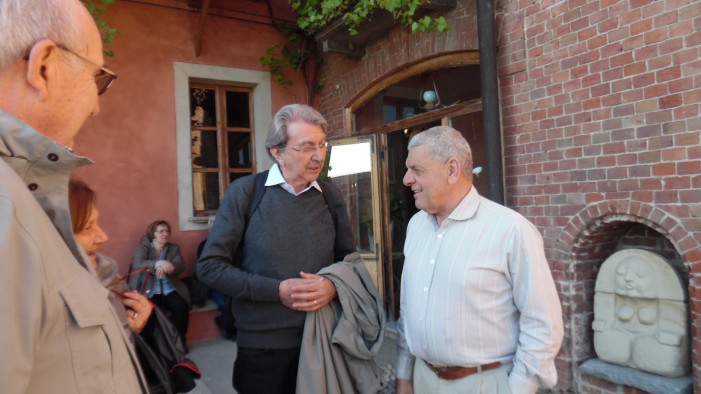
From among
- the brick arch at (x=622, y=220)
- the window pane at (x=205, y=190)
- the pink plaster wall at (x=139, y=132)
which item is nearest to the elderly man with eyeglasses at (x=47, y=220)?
the brick arch at (x=622, y=220)

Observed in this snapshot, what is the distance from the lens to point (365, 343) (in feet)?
7.13

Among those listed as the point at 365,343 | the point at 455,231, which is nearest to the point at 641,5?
the point at 455,231

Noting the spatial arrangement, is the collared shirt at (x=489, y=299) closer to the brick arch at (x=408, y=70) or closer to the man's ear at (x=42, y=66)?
the man's ear at (x=42, y=66)

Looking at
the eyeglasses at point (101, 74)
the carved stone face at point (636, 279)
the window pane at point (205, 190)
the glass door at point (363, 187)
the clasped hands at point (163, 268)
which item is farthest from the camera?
the window pane at point (205, 190)

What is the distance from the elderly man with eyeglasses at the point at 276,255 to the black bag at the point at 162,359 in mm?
255

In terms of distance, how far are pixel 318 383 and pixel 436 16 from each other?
3.88m

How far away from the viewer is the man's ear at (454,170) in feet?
6.92

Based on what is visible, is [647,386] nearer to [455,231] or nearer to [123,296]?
[455,231]

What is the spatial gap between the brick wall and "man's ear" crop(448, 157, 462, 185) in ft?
5.81

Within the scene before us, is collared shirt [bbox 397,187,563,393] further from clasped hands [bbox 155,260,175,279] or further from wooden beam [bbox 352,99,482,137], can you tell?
clasped hands [bbox 155,260,175,279]

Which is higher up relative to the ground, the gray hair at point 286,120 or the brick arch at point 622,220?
the gray hair at point 286,120

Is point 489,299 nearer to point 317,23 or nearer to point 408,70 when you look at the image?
point 408,70

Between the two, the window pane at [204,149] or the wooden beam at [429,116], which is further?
the window pane at [204,149]

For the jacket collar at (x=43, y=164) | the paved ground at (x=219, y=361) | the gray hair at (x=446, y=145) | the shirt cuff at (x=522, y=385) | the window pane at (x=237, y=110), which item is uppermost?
the window pane at (x=237, y=110)
